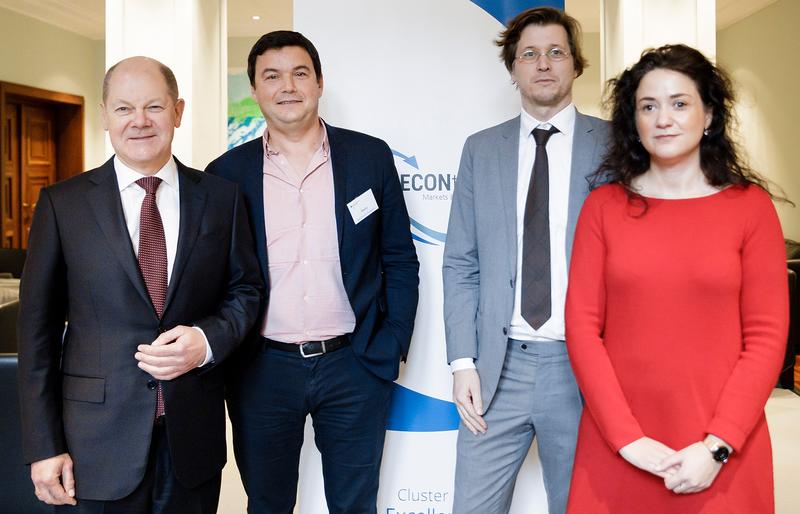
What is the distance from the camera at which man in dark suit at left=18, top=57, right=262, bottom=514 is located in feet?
5.94

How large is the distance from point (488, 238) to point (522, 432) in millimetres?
595

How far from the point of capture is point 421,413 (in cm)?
285

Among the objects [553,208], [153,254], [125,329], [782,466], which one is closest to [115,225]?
[153,254]

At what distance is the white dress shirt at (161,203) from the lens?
192 centimetres

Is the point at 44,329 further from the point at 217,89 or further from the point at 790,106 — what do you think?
the point at 790,106

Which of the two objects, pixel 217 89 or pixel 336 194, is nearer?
pixel 336 194

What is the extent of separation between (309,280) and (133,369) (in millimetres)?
688

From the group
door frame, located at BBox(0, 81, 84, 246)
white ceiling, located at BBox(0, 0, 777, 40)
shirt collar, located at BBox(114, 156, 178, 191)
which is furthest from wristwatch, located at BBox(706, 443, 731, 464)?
door frame, located at BBox(0, 81, 84, 246)

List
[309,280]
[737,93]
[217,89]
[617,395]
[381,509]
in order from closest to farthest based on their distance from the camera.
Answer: [617,395]
[737,93]
[309,280]
[381,509]
[217,89]

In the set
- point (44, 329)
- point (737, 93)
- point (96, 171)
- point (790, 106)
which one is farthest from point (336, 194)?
point (790, 106)

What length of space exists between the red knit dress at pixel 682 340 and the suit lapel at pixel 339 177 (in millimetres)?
879

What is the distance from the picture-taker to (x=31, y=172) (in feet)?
30.1

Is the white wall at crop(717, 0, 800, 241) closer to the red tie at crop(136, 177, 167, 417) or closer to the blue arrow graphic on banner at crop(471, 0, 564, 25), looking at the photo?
the blue arrow graphic on banner at crop(471, 0, 564, 25)

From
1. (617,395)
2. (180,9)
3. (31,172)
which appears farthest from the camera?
(31,172)
